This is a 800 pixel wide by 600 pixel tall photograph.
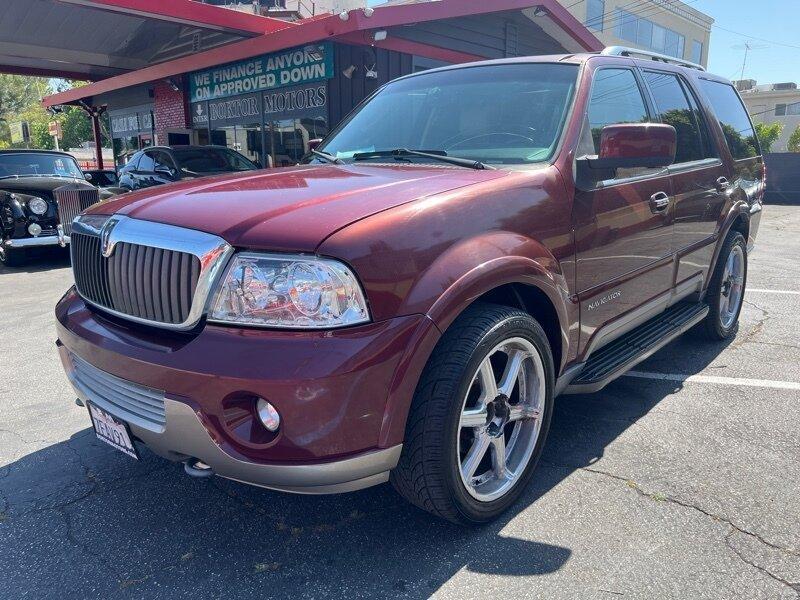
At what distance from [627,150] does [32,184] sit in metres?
9.07

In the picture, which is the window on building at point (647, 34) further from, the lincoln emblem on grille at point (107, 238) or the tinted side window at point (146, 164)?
the lincoln emblem on grille at point (107, 238)

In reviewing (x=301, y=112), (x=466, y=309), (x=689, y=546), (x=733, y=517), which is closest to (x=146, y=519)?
(x=466, y=309)

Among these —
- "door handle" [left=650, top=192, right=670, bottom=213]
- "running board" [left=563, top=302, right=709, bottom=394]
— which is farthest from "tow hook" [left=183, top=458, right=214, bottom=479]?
"door handle" [left=650, top=192, right=670, bottom=213]

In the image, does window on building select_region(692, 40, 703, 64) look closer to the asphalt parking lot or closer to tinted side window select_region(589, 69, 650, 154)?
tinted side window select_region(589, 69, 650, 154)

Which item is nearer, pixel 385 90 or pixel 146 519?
pixel 146 519

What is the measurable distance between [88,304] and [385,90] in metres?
2.34

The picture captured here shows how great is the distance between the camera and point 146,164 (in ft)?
37.0

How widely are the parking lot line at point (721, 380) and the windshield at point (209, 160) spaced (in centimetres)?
839

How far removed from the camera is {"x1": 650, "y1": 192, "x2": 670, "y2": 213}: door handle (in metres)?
3.48

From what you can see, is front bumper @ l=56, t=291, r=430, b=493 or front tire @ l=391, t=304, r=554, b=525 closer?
front bumper @ l=56, t=291, r=430, b=493

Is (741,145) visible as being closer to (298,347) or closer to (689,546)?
(689,546)

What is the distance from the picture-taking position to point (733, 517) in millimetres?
2604

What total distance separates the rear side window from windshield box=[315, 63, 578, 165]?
194cm

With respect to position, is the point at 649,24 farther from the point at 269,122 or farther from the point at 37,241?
the point at 37,241
